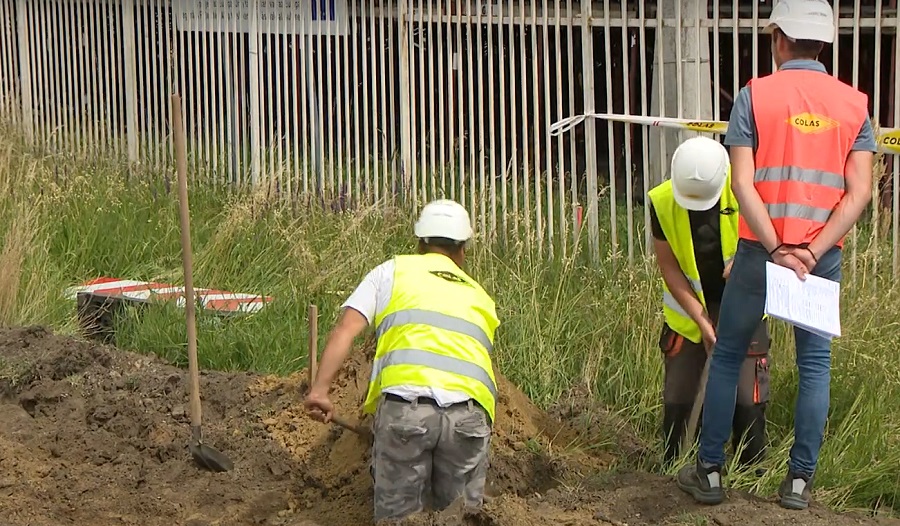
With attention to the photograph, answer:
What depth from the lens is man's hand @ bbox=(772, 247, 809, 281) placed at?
477 centimetres

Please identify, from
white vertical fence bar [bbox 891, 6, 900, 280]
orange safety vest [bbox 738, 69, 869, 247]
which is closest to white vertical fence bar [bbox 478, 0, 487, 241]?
white vertical fence bar [bbox 891, 6, 900, 280]

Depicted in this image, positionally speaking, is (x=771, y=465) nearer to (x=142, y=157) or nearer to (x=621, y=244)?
(x=621, y=244)

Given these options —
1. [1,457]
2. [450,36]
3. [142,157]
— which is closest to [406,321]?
[1,457]

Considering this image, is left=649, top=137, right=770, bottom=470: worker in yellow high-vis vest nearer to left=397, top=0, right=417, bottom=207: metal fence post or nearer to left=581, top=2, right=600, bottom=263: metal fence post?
left=581, top=2, right=600, bottom=263: metal fence post

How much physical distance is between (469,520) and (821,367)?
146cm

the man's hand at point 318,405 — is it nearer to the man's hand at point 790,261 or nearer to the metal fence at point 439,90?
the man's hand at point 790,261

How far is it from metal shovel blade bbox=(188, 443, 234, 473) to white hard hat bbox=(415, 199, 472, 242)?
1.78 metres

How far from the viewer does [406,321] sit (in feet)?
16.3

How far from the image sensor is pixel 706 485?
5168 millimetres

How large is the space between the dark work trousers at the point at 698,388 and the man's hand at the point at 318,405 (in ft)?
5.66

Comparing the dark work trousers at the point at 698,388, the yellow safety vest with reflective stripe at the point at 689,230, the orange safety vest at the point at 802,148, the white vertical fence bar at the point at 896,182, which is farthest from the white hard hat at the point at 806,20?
the white vertical fence bar at the point at 896,182

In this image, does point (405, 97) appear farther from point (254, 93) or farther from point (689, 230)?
point (689, 230)

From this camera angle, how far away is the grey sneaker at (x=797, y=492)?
5027mm

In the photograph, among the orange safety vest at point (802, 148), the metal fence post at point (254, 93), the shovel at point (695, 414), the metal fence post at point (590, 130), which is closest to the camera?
the orange safety vest at point (802, 148)
